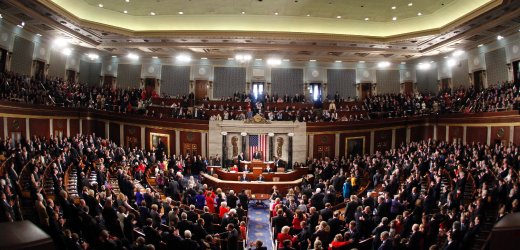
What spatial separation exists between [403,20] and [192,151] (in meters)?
15.1

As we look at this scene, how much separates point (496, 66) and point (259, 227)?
18.2 metres

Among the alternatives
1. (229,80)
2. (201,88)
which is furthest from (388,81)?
(201,88)

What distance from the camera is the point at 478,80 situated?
23.4m

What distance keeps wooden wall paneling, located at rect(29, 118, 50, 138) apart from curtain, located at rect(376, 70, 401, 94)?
22.7 meters

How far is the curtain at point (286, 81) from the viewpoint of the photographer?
27766 millimetres

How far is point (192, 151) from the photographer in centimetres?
2258

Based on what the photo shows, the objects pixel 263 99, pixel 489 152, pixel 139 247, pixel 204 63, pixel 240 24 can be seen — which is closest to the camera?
pixel 139 247

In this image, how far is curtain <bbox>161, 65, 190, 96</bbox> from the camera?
27984 mm

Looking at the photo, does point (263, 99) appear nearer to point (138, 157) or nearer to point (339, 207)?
point (138, 157)

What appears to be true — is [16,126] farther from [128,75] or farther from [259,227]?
[259,227]

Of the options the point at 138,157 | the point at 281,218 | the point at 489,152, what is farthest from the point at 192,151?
the point at 489,152

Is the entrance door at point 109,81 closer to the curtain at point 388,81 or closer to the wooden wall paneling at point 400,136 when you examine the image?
the curtain at point 388,81

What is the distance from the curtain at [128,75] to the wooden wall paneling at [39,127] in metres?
8.71

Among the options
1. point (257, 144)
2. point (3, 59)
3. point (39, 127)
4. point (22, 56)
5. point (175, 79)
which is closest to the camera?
point (39, 127)
